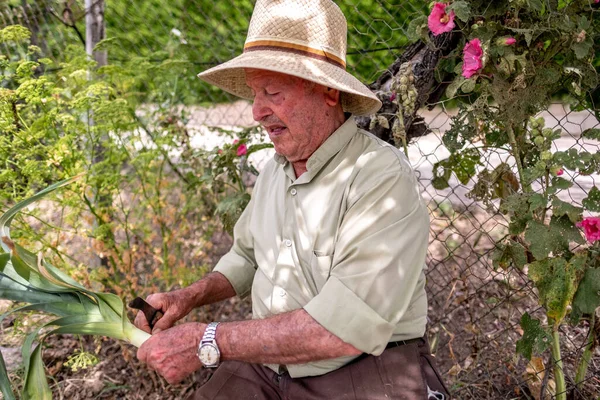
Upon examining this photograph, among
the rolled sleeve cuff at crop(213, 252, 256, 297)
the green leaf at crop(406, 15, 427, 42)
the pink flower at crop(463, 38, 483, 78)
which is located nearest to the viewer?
the pink flower at crop(463, 38, 483, 78)

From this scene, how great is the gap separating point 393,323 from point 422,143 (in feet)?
10.9

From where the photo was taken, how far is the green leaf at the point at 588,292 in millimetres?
1940

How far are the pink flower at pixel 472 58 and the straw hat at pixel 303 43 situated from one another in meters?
0.35

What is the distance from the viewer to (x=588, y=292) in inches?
77.0

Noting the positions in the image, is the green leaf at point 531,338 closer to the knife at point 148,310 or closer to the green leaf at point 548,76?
the green leaf at point 548,76

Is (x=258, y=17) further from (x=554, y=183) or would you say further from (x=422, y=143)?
(x=422, y=143)

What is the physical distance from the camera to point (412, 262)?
1.71 metres

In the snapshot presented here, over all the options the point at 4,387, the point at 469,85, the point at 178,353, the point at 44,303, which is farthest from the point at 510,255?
the point at 4,387

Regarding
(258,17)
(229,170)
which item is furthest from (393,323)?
(229,170)

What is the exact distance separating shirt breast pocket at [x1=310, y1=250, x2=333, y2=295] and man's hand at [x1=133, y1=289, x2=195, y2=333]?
524 mm

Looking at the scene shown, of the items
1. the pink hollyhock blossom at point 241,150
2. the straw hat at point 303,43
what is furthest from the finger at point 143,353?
the pink hollyhock blossom at point 241,150

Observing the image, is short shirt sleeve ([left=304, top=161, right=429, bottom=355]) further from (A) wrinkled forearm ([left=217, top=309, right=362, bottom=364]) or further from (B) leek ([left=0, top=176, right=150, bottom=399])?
(B) leek ([left=0, top=176, right=150, bottom=399])

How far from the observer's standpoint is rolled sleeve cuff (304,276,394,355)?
1.63 m

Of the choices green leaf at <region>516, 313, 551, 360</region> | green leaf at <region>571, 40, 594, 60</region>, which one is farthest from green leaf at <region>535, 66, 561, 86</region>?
green leaf at <region>516, 313, 551, 360</region>
